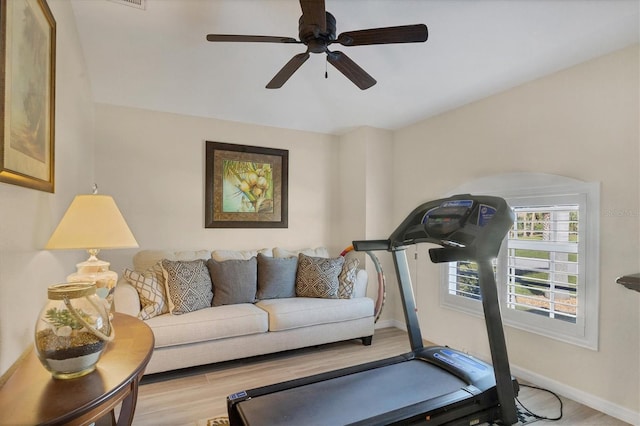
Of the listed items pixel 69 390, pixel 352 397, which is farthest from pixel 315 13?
pixel 352 397

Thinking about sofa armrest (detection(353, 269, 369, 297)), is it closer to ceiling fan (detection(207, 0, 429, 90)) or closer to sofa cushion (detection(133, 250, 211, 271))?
sofa cushion (detection(133, 250, 211, 271))

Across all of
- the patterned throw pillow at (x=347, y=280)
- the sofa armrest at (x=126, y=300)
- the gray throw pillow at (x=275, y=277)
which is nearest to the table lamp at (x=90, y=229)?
the sofa armrest at (x=126, y=300)

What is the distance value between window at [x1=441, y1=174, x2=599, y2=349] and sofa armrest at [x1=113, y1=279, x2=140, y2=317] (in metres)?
3.10

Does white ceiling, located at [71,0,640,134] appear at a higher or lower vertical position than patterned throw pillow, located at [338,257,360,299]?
higher

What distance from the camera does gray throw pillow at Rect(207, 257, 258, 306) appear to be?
128 inches

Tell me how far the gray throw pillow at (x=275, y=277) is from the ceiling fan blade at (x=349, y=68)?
6.69 feet

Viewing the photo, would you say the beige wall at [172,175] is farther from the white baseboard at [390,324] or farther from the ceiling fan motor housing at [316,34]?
the ceiling fan motor housing at [316,34]

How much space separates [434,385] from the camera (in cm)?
221

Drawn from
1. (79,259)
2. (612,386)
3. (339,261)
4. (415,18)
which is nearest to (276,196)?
(339,261)

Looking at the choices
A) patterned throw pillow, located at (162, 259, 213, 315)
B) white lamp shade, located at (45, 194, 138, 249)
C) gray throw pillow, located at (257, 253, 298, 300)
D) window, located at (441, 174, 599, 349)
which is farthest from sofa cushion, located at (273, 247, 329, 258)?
white lamp shade, located at (45, 194, 138, 249)

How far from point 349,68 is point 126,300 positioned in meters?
2.50

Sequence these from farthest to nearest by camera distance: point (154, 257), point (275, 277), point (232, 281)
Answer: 1. point (275, 277)
2. point (154, 257)
3. point (232, 281)

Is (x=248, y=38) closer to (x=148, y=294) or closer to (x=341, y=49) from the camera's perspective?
(x=341, y=49)

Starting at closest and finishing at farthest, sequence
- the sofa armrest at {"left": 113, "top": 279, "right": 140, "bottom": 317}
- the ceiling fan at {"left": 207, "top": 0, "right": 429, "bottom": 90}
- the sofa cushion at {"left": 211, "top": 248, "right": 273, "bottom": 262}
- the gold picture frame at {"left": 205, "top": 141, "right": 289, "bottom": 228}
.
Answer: the ceiling fan at {"left": 207, "top": 0, "right": 429, "bottom": 90} < the sofa armrest at {"left": 113, "top": 279, "right": 140, "bottom": 317} < the sofa cushion at {"left": 211, "top": 248, "right": 273, "bottom": 262} < the gold picture frame at {"left": 205, "top": 141, "right": 289, "bottom": 228}
